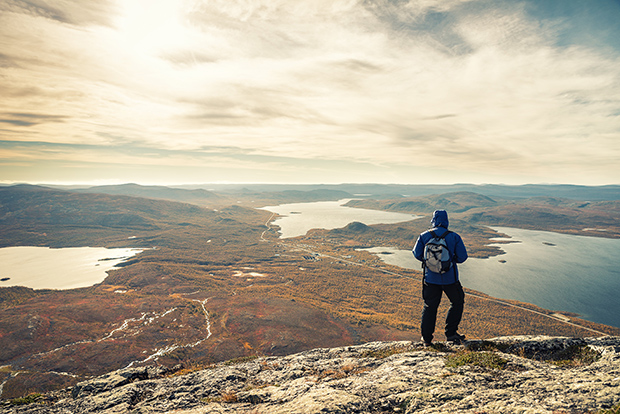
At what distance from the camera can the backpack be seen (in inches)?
358

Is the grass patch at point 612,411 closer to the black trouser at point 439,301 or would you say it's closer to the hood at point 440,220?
the black trouser at point 439,301

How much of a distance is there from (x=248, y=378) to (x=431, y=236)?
8916 mm

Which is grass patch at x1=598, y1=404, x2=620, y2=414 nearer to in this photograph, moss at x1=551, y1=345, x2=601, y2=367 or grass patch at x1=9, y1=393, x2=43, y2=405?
moss at x1=551, y1=345, x2=601, y2=367

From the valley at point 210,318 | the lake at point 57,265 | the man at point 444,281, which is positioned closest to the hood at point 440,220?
the man at point 444,281

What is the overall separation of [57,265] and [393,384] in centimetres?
20107

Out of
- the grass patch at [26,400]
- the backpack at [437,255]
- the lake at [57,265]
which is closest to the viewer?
the backpack at [437,255]

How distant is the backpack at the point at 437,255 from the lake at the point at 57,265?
14428 centimetres

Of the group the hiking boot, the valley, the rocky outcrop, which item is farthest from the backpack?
the valley

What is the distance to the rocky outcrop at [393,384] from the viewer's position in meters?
5.65

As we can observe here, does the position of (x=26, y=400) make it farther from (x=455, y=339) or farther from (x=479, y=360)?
(x=455, y=339)

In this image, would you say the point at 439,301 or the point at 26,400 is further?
the point at 26,400

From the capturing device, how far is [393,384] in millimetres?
7203

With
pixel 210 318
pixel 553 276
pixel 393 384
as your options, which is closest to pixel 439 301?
pixel 393 384

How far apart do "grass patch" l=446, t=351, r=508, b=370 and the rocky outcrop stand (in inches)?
1.0
